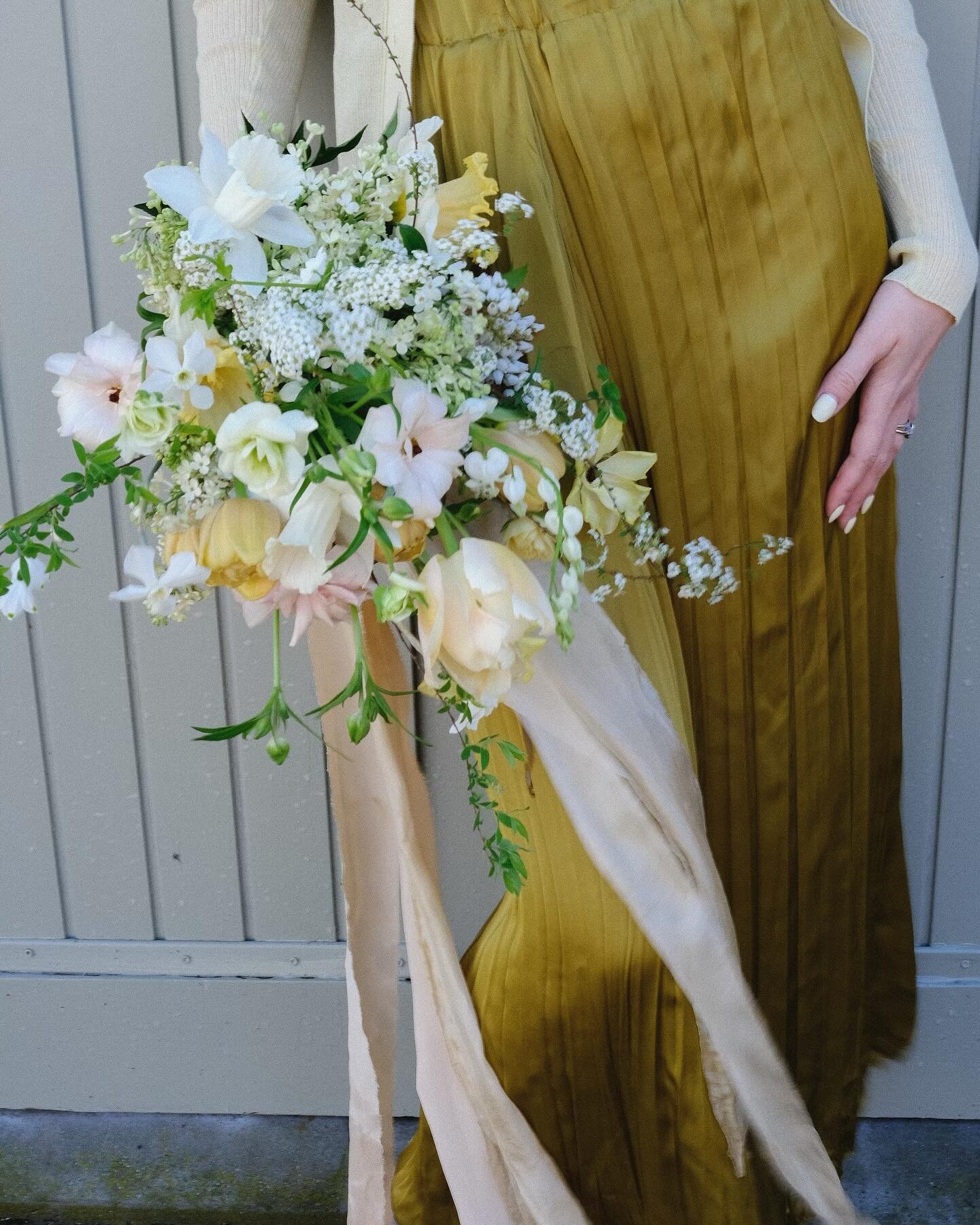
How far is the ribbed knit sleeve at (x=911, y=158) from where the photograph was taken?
40.8 inches

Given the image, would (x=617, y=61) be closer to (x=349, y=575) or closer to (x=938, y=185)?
(x=938, y=185)

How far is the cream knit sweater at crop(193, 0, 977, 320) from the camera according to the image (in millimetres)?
983

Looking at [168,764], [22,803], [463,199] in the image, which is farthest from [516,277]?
[22,803]

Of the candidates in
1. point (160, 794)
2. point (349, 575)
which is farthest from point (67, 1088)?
point (349, 575)

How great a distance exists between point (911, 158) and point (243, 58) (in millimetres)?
610

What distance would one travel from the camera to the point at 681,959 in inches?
37.1

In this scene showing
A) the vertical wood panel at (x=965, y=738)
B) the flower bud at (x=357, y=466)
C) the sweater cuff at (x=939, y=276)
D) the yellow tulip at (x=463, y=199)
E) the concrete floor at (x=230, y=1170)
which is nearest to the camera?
the flower bud at (x=357, y=466)

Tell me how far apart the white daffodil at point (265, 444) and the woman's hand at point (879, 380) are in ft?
1.84

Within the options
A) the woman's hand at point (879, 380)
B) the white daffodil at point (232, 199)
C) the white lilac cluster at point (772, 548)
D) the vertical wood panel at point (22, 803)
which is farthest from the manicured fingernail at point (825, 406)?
the vertical wood panel at point (22, 803)

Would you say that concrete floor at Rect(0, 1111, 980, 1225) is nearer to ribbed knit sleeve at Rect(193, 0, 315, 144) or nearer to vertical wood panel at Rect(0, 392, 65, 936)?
vertical wood panel at Rect(0, 392, 65, 936)

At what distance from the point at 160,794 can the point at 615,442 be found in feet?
3.11

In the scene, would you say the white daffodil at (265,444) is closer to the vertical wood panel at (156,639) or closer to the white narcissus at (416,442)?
the white narcissus at (416,442)

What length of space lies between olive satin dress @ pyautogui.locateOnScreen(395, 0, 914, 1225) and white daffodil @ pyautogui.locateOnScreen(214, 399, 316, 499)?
345 mm

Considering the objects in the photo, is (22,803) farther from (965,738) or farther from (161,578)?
(965,738)
